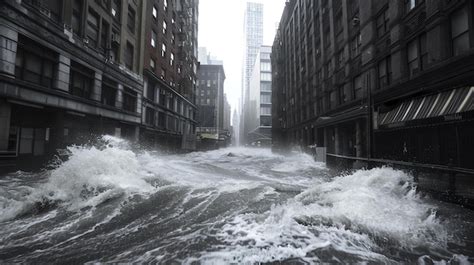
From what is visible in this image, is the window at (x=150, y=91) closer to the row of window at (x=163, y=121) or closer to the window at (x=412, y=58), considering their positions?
the row of window at (x=163, y=121)

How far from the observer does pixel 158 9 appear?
3350 centimetres

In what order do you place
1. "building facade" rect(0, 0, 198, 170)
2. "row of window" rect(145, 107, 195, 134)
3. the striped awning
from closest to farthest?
the striped awning
"building facade" rect(0, 0, 198, 170)
"row of window" rect(145, 107, 195, 134)

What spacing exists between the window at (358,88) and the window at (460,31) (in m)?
8.62

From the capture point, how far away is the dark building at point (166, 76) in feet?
101

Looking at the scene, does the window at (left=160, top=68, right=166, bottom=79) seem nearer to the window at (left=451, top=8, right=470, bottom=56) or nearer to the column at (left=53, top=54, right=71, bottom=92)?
the column at (left=53, top=54, right=71, bottom=92)

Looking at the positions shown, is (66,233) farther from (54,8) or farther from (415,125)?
(54,8)

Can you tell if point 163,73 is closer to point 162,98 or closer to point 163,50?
point 163,50

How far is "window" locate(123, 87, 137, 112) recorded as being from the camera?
25708 millimetres

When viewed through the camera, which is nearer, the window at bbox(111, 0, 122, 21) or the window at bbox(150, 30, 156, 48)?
the window at bbox(111, 0, 122, 21)

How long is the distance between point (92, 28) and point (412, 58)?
929 inches

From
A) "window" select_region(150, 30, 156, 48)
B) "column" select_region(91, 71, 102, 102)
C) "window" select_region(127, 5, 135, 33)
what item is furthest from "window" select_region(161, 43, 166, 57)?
"column" select_region(91, 71, 102, 102)

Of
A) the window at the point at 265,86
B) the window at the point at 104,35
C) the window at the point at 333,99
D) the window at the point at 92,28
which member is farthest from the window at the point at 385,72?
the window at the point at 265,86

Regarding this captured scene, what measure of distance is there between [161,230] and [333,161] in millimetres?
13324

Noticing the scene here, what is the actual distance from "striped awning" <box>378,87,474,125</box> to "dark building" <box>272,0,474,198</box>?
0.16 feet
